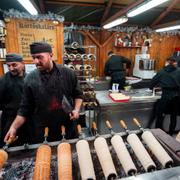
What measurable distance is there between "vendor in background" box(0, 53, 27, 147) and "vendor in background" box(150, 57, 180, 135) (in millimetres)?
2632

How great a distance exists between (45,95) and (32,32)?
7.53 feet

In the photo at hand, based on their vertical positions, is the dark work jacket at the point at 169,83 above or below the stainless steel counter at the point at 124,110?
above

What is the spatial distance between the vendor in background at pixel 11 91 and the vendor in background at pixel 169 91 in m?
2.63

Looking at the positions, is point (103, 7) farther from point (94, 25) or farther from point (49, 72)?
point (49, 72)

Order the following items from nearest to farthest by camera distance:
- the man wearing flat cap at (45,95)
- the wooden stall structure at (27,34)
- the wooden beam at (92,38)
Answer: the man wearing flat cap at (45,95) → the wooden stall structure at (27,34) → the wooden beam at (92,38)

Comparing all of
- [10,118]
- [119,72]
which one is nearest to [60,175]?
[10,118]

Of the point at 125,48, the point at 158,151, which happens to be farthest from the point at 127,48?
the point at 158,151

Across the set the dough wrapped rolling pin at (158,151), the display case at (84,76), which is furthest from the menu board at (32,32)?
the dough wrapped rolling pin at (158,151)

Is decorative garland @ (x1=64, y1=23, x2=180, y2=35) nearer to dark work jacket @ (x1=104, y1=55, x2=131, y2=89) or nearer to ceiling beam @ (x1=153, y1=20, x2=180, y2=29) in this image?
ceiling beam @ (x1=153, y1=20, x2=180, y2=29)

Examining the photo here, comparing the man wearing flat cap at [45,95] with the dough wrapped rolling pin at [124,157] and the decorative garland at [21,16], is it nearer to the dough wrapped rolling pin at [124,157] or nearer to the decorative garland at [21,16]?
the dough wrapped rolling pin at [124,157]

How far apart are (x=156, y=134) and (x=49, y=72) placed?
1179 millimetres

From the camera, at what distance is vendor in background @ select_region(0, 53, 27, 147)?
6.72ft

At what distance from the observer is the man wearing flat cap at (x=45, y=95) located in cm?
163

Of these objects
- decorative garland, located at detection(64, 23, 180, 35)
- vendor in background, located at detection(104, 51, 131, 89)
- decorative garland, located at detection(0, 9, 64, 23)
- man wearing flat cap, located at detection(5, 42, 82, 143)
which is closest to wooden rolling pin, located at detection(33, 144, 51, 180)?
man wearing flat cap, located at detection(5, 42, 82, 143)
